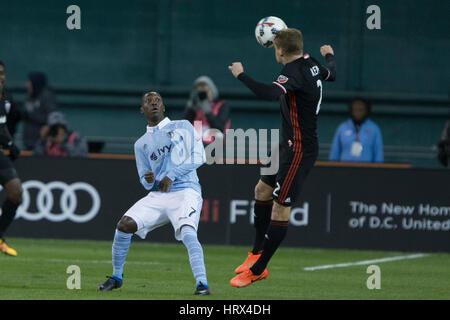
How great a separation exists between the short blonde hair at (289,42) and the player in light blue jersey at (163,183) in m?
1.13

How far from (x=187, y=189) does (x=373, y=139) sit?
23.2 feet

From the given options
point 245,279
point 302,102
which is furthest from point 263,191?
point 302,102

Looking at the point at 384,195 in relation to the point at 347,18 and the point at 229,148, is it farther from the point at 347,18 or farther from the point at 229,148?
the point at 347,18

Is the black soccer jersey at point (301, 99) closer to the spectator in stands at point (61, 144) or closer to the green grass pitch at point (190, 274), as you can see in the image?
the green grass pitch at point (190, 274)

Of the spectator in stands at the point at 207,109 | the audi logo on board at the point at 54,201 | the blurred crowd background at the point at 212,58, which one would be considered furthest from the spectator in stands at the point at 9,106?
the blurred crowd background at the point at 212,58

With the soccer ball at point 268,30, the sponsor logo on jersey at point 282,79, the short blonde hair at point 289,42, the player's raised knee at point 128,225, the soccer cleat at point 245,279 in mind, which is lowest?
the soccer cleat at point 245,279

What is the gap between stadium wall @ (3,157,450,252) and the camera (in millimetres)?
13867

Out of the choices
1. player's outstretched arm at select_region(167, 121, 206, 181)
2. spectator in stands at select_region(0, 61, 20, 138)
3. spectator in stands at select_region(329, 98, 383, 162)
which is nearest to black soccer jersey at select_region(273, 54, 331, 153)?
player's outstretched arm at select_region(167, 121, 206, 181)

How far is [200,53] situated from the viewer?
2047 cm

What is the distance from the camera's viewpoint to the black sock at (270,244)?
899 centimetres

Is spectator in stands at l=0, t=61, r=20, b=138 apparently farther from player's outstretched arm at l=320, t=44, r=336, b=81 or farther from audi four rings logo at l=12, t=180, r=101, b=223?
player's outstretched arm at l=320, t=44, r=336, b=81

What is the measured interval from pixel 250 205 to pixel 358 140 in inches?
84.7
